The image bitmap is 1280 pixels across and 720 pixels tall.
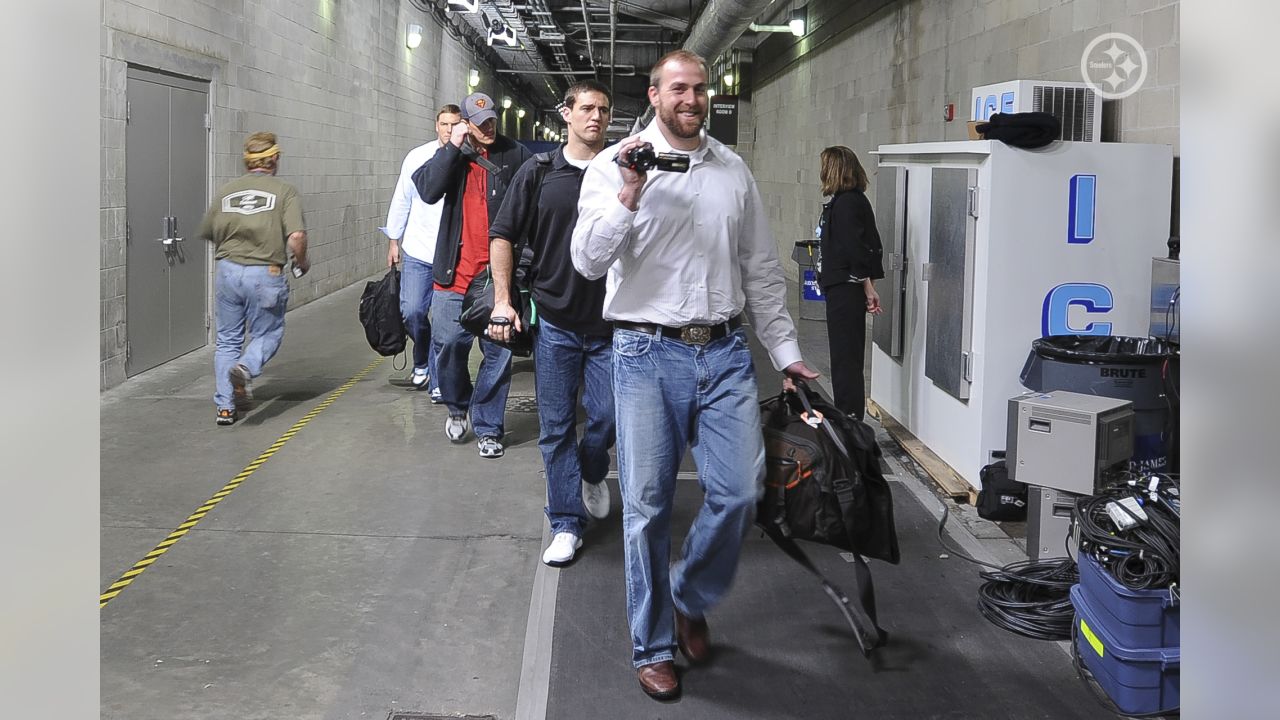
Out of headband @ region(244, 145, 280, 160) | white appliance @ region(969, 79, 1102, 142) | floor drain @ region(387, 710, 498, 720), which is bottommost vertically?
floor drain @ region(387, 710, 498, 720)

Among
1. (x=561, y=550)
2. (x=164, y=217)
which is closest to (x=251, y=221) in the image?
(x=164, y=217)

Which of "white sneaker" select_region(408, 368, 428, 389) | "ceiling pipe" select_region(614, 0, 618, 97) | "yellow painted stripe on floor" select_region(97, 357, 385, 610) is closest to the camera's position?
"yellow painted stripe on floor" select_region(97, 357, 385, 610)

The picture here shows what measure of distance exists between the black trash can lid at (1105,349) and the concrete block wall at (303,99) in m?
6.09

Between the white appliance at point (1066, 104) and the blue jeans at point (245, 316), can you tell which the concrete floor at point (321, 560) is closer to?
the blue jeans at point (245, 316)

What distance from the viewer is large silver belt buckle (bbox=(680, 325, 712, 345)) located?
10.9 feet

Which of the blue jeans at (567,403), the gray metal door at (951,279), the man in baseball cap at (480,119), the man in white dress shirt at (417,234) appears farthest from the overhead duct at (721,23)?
the blue jeans at (567,403)

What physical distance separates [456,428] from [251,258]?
Answer: 158cm

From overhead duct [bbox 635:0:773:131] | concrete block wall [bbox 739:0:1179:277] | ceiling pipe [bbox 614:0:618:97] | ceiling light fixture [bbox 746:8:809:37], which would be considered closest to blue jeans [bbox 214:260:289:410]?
ceiling pipe [bbox 614:0:618:97]

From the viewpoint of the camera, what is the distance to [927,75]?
1087 centimetres

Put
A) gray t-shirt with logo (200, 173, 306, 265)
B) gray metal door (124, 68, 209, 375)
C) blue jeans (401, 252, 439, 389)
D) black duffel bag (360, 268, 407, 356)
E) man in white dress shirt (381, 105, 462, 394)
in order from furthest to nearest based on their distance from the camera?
gray metal door (124, 68, 209, 375) → black duffel bag (360, 268, 407, 356) → blue jeans (401, 252, 439, 389) → man in white dress shirt (381, 105, 462, 394) → gray t-shirt with logo (200, 173, 306, 265)

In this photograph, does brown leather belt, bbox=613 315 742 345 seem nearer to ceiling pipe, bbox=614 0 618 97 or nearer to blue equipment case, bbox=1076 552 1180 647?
blue equipment case, bbox=1076 552 1180 647

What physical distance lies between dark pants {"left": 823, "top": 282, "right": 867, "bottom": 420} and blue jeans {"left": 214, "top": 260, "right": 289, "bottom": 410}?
317 cm

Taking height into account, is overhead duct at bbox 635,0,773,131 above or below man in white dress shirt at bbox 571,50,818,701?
above
